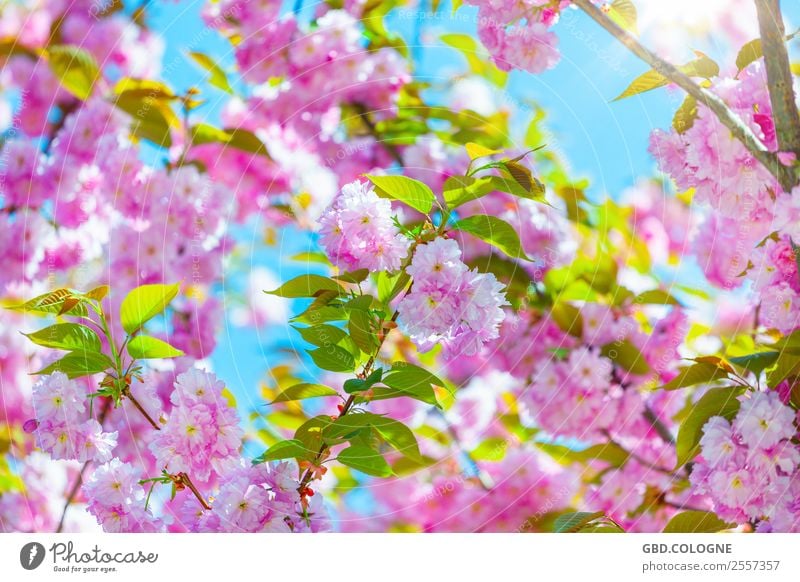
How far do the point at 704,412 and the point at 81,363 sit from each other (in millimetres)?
659

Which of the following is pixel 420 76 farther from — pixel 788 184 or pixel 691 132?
pixel 788 184

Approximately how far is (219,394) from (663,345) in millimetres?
738

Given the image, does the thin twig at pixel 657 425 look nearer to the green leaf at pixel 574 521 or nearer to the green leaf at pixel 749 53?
the green leaf at pixel 574 521

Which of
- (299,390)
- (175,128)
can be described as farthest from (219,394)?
(175,128)

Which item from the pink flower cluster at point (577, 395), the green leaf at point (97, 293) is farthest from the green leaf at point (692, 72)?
the green leaf at point (97, 293)

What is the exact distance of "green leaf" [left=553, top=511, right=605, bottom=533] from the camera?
75 cm

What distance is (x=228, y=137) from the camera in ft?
3.87

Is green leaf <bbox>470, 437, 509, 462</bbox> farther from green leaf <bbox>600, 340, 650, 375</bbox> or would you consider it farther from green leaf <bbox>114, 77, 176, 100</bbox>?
green leaf <bbox>114, 77, 176, 100</bbox>

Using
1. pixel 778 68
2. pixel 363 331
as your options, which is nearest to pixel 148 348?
pixel 363 331

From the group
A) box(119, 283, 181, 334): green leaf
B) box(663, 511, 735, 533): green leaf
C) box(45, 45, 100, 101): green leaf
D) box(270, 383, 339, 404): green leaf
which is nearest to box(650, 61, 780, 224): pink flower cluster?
box(663, 511, 735, 533): green leaf

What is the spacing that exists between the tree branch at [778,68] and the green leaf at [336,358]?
47 cm

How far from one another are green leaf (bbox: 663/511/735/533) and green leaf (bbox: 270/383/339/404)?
0.42 meters

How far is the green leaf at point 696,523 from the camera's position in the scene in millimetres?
825

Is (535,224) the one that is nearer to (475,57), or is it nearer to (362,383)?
(475,57)
